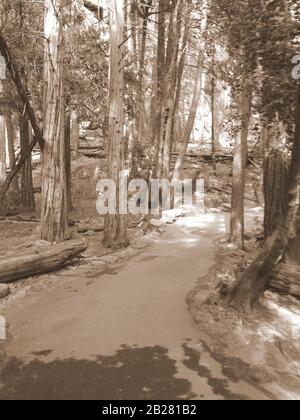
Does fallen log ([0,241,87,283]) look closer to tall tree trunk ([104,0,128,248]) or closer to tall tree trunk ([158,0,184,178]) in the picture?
tall tree trunk ([104,0,128,248])

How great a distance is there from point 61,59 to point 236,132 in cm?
473

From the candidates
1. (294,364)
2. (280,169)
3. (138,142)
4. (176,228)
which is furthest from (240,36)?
(138,142)

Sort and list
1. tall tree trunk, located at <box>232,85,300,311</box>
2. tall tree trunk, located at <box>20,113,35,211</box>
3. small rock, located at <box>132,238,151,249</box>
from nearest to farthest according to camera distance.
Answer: tall tree trunk, located at <box>232,85,300,311</box>, small rock, located at <box>132,238,151,249</box>, tall tree trunk, located at <box>20,113,35,211</box>

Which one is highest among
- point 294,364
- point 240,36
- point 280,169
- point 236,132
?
point 240,36

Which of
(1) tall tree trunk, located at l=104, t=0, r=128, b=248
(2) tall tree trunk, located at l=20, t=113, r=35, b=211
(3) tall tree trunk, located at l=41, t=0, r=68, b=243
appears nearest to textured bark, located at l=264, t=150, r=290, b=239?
(1) tall tree trunk, located at l=104, t=0, r=128, b=248

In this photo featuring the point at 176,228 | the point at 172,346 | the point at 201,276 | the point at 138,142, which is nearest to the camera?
the point at 172,346

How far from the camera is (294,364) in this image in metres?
5.39

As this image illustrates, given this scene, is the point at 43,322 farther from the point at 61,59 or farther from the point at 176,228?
the point at 176,228

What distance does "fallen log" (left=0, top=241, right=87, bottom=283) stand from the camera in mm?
7434

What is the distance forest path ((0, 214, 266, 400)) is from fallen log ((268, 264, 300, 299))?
160cm

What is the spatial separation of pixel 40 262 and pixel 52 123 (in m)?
3.73

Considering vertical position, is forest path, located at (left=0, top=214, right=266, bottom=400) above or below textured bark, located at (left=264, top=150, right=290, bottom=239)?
below

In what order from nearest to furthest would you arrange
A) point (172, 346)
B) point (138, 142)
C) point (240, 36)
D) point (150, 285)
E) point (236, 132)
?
1. point (172, 346)
2. point (240, 36)
3. point (150, 285)
4. point (236, 132)
5. point (138, 142)

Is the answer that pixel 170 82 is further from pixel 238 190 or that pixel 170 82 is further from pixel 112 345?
pixel 112 345
